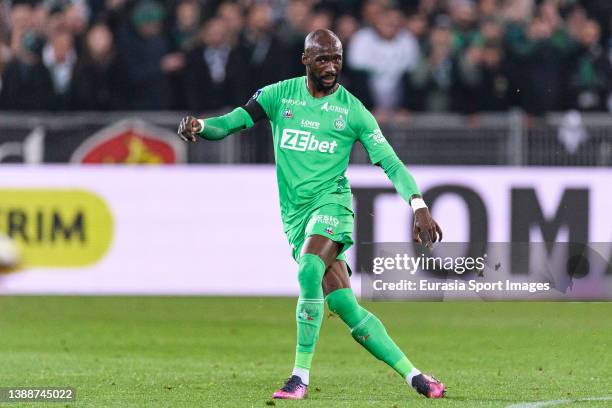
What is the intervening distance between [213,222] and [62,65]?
13.1 feet

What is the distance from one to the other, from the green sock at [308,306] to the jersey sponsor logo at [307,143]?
69 cm

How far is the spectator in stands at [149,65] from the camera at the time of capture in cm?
1856

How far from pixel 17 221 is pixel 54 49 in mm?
3746

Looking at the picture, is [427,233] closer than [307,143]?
Yes

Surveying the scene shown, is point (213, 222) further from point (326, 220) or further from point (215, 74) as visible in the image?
point (326, 220)

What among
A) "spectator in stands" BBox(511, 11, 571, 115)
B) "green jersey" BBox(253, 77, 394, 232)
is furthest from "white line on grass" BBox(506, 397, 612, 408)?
"spectator in stands" BBox(511, 11, 571, 115)

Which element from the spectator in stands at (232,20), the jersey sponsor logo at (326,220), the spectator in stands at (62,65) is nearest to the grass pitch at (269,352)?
the jersey sponsor logo at (326,220)

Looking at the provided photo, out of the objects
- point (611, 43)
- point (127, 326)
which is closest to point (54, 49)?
point (127, 326)

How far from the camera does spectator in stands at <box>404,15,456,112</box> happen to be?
1848 cm

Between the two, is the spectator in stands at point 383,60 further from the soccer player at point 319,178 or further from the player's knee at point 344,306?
the player's knee at point 344,306

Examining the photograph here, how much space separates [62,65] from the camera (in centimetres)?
1856

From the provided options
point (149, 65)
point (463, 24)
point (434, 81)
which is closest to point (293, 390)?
point (434, 81)

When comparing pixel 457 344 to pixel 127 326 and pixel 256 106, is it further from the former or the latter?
pixel 256 106

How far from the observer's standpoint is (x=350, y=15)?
19234 millimetres
